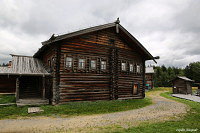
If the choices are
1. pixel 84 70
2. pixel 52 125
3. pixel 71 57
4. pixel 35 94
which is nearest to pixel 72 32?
pixel 71 57

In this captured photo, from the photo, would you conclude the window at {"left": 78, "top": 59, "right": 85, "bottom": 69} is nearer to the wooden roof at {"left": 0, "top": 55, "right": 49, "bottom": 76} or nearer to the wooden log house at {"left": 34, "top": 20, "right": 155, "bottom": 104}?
the wooden log house at {"left": 34, "top": 20, "right": 155, "bottom": 104}

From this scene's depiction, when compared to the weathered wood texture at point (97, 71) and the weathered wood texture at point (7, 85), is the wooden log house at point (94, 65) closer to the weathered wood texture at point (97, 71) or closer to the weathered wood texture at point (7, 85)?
the weathered wood texture at point (97, 71)

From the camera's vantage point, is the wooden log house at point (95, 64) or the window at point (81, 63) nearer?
the wooden log house at point (95, 64)

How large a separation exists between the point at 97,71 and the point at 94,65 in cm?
74

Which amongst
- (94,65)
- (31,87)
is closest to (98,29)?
(94,65)

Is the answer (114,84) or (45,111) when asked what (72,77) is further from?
(114,84)

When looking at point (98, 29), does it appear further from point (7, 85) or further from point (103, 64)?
point (7, 85)

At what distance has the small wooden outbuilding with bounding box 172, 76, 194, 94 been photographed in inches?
1145

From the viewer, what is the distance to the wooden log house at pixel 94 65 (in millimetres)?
12867

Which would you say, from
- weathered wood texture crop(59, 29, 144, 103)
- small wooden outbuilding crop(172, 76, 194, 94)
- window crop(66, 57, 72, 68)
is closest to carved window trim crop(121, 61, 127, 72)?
weathered wood texture crop(59, 29, 144, 103)

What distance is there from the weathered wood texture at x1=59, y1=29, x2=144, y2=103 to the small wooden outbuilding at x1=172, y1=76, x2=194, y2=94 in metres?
17.0

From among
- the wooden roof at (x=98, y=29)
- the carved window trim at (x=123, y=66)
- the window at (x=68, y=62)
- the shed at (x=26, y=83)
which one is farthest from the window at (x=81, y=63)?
the carved window trim at (x=123, y=66)

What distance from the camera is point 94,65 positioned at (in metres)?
14.9

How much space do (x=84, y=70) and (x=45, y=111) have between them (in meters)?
5.34
